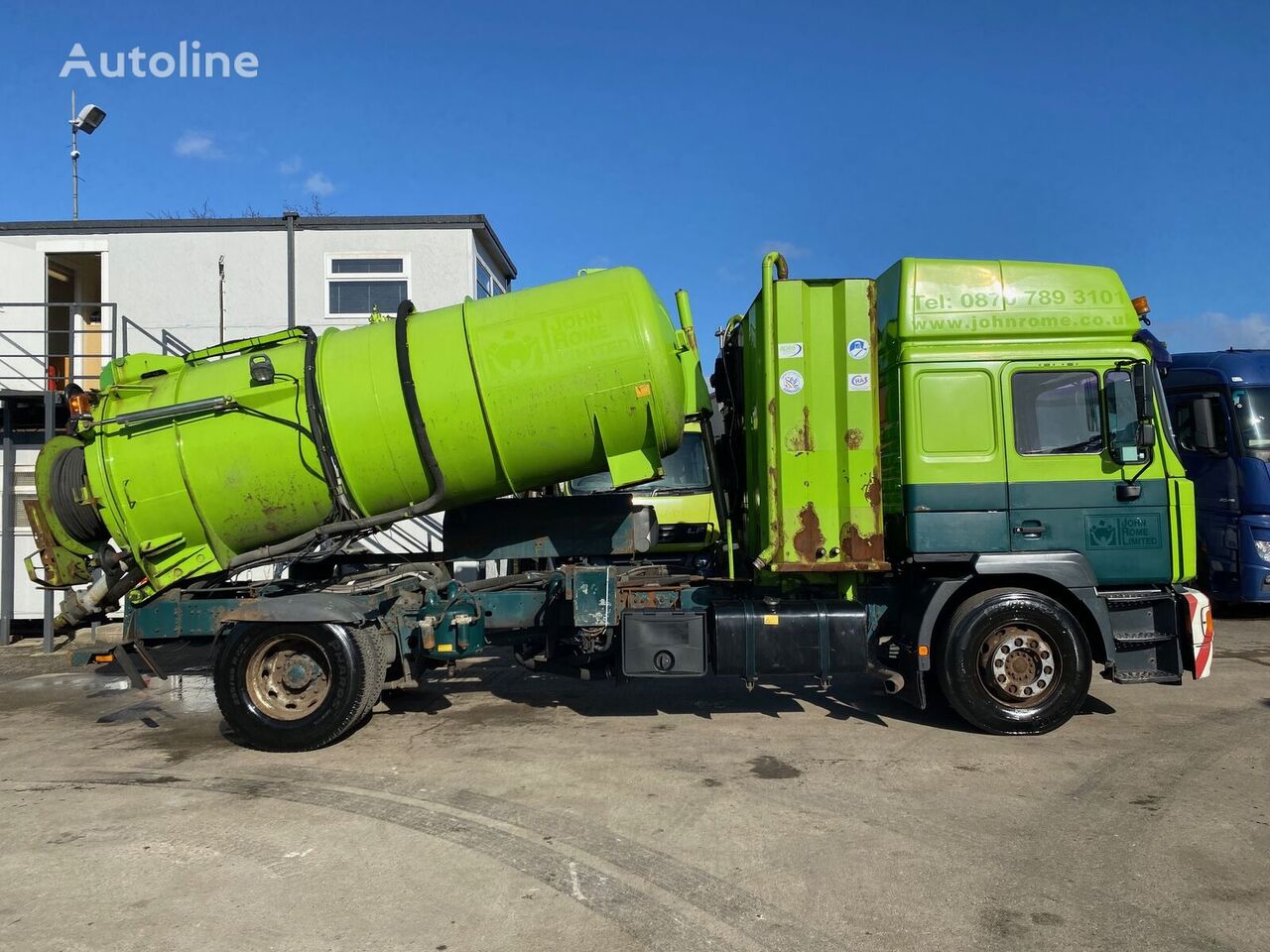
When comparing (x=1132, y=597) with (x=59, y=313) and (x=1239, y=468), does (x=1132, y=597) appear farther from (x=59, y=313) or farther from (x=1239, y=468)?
(x=59, y=313)

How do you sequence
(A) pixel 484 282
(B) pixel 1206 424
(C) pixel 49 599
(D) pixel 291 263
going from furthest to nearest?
(A) pixel 484 282, (D) pixel 291 263, (C) pixel 49 599, (B) pixel 1206 424

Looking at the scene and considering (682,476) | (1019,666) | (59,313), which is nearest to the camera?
(1019,666)

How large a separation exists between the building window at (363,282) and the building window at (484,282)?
3.69ft

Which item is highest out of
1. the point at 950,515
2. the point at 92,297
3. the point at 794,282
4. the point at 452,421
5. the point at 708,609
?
the point at 92,297

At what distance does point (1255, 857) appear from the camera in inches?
170

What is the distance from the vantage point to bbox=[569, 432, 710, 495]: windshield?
9.53m

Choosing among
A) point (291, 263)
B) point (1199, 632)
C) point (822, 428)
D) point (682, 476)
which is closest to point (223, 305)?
point (291, 263)

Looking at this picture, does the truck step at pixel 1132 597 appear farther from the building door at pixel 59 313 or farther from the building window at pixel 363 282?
the building door at pixel 59 313

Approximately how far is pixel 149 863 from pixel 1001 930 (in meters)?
4.01

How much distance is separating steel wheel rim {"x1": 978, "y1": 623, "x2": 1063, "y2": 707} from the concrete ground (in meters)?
0.38

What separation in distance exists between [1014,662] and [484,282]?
10.1m

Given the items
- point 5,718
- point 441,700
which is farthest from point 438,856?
point 5,718

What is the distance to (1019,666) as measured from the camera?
252 inches

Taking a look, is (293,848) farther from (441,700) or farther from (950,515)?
(950,515)
